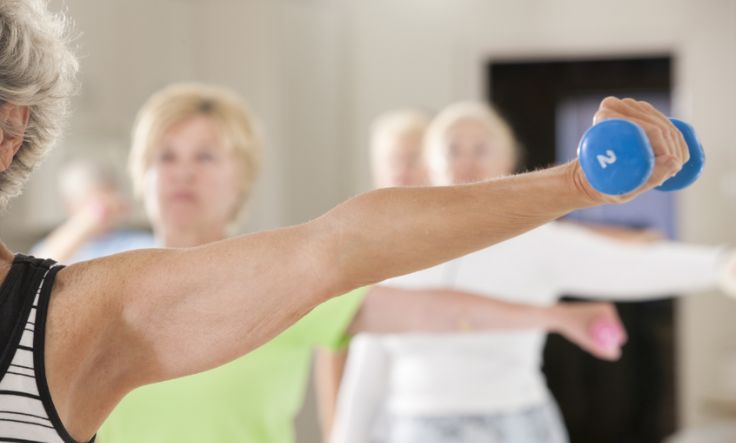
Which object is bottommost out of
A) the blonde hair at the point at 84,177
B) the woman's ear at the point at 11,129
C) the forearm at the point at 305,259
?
the blonde hair at the point at 84,177

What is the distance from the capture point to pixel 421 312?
157 cm

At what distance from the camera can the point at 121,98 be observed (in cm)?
420

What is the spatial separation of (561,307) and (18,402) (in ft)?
3.55

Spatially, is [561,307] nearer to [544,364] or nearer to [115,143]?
[115,143]

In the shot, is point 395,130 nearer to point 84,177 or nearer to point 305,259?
point 84,177

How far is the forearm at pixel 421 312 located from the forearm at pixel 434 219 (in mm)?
702

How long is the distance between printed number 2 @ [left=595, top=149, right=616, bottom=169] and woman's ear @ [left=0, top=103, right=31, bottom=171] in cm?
46

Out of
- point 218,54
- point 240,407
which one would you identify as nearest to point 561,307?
point 240,407

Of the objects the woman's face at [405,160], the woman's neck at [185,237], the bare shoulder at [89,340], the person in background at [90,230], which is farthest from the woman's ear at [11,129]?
the woman's face at [405,160]

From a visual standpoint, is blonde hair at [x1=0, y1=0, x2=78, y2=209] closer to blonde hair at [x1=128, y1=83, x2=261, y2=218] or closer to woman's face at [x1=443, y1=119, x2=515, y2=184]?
blonde hair at [x1=128, y1=83, x2=261, y2=218]

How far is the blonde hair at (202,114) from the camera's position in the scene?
1.93 metres

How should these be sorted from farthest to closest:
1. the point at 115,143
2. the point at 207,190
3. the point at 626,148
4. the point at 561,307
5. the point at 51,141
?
the point at 115,143 → the point at 207,190 → the point at 561,307 → the point at 51,141 → the point at 626,148

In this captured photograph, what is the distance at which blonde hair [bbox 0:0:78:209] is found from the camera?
84 cm

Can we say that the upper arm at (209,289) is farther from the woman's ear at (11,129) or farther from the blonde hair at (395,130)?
the blonde hair at (395,130)
